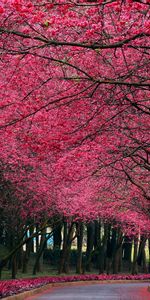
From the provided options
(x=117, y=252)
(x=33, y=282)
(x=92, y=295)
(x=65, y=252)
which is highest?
(x=117, y=252)

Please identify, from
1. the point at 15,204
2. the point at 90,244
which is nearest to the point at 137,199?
the point at 15,204

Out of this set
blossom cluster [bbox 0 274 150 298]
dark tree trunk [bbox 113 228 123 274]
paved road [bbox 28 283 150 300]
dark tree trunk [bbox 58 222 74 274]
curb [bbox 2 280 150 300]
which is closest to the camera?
curb [bbox 2 280 150 300]

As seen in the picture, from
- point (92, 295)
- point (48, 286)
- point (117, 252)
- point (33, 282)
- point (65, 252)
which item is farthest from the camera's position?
point (117, 252)

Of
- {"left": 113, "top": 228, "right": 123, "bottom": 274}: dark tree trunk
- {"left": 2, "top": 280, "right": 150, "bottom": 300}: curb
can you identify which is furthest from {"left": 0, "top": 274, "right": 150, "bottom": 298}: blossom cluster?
{"left": 113, "top": 228, "right": 123, "bottom": 274}: dark tree trunk

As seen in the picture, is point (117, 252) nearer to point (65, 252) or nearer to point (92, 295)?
point (65, 252)

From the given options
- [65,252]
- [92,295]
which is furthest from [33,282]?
[65,252]

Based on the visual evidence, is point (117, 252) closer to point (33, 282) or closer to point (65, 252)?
point (65, 252)

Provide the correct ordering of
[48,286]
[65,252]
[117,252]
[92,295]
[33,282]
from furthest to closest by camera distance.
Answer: [117,252]
[65,252]
[48,286]
[33,282]
[92,295]

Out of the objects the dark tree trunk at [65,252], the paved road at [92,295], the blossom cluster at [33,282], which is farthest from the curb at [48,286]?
the dark tree trunk at [65,252]

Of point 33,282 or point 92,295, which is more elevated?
point 33,282

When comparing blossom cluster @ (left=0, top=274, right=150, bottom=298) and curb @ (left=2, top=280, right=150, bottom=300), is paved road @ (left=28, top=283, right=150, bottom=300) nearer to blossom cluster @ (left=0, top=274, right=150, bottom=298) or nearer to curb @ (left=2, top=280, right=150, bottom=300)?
curb @ (left=2, top=280, right=150, bottom=300)

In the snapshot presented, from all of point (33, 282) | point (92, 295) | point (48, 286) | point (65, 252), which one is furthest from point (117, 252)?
point (92, 295)

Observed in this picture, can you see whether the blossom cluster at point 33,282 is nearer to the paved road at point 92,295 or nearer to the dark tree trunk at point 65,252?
the paved road at point 92,295

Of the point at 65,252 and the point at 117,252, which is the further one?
the point at 117,252
